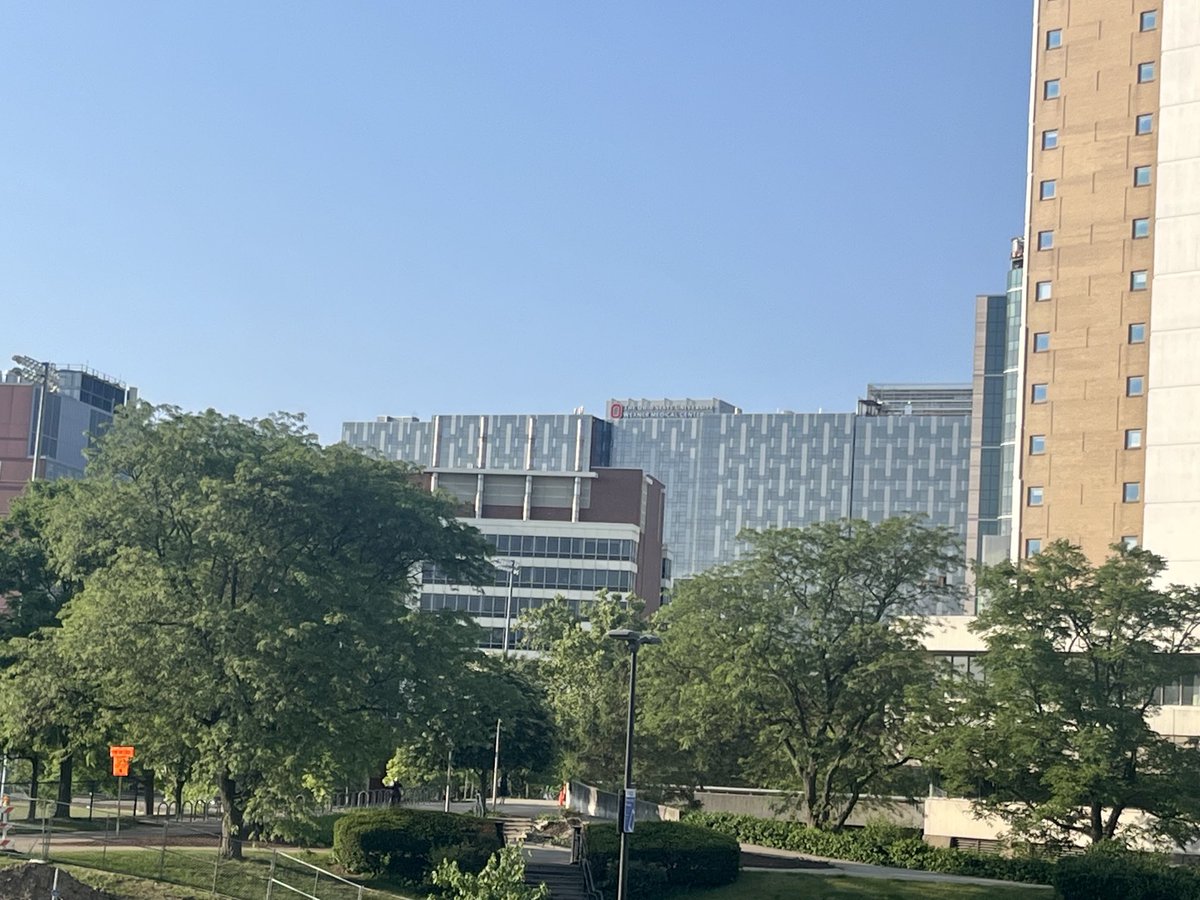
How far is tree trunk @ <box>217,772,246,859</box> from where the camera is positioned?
5241cm

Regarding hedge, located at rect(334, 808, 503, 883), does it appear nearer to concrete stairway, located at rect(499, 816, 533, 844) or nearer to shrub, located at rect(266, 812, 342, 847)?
shrub, located at rect(266, 812, 342, 847)

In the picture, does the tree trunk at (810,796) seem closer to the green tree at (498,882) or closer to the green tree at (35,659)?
the green tree at (35,659)

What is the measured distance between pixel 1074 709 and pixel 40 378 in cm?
14076

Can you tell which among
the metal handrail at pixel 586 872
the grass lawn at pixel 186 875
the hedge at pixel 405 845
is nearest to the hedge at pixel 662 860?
the metal handrail at pixel 586 872

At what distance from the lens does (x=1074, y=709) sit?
188ft

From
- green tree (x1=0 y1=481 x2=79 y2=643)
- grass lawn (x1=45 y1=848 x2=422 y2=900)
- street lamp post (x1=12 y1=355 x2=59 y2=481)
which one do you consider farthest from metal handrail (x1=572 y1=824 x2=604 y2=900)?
street lamp post (x1=12 y1=355 x2=59 y2=481)

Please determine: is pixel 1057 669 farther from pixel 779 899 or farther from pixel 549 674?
pixel 549 674

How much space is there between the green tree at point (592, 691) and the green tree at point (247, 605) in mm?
31575

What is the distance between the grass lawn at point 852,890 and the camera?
54.4 m

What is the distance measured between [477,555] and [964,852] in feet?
69.5

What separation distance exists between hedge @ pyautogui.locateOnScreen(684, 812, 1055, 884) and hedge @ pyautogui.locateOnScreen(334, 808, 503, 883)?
508 inches

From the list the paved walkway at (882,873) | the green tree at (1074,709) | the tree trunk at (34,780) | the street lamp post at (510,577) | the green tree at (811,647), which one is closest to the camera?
the tree trunk at (34,780)

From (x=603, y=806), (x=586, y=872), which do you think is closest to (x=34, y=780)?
(x=586, y=872)

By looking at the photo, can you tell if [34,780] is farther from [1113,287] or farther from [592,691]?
[1113,287]
